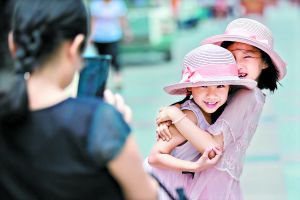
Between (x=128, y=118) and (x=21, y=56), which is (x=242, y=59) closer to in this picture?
(x=128, y=118)

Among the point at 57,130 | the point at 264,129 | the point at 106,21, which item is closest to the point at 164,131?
the point at 57,130

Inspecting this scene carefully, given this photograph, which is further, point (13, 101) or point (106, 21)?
point (106, 21)

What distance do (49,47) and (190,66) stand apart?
3.33 ft

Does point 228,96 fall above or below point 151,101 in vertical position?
above

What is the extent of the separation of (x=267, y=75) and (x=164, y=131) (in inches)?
21.7

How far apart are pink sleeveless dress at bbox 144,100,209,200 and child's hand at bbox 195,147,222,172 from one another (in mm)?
113

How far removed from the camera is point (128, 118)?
237 cm

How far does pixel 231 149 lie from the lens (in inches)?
120

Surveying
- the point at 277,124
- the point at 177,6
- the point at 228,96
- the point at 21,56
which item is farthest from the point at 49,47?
the point at 177,6

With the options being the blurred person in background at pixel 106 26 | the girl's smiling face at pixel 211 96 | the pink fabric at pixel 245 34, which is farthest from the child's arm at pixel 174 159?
the blurred person in background at pixel 106 26

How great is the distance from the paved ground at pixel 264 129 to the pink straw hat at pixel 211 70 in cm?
102

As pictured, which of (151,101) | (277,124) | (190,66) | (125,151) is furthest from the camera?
(151,101)

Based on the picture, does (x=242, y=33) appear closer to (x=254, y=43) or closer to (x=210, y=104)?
(x=254, y=43)

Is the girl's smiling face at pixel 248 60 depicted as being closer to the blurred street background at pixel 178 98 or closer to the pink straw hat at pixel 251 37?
the pink straw hat at pixel 251 37
